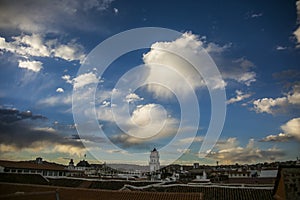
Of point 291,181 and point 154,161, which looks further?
point 154,161

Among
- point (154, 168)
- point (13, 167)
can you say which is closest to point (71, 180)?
point (13, 167)

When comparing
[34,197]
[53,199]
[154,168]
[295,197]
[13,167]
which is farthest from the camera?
[154,168]

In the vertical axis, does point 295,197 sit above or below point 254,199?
above

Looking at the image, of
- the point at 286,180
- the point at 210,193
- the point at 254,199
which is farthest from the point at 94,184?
the point at 286,180

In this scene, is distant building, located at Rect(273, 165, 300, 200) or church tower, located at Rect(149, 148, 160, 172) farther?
church tower, located at Rect(149, 148, 160, 172)

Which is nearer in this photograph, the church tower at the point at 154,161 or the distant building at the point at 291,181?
the distant building at the point at 291,181

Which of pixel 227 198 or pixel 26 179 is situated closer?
pixel 227 198

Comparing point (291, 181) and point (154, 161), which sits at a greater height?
point (291, 181)

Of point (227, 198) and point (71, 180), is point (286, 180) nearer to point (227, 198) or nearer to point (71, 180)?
point (227, 198)

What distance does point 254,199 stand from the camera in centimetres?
2152

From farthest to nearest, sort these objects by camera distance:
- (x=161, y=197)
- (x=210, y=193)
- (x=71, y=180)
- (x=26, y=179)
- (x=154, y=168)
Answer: (x=154, y=168)
(x=71, y=180)
(x=26, y=179)
(x=210, y=193)
(x=161, y=197)

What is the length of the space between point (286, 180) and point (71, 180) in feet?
124

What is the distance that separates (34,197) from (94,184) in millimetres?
23535

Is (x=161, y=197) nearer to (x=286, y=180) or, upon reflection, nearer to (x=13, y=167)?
(x=286, y=180)
